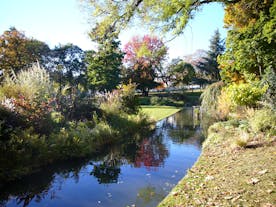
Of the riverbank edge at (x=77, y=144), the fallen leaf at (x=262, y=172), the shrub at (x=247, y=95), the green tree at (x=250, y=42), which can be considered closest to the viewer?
the fallen leaf at (x=262, y=172)

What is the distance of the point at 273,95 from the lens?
25.6 feet

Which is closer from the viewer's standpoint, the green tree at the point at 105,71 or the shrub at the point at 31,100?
the shrub at the point at 31,100

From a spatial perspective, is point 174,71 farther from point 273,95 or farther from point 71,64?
point 273,95

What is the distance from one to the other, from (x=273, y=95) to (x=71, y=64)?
3302cm

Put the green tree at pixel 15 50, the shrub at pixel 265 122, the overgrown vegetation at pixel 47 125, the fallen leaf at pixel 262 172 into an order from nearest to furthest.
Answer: the fallen leaf at pixel 262 172 → the overgrown vegetation at pixel 47 125 → the shrub at pixel 265 122 → the green tree at pixel 15 50

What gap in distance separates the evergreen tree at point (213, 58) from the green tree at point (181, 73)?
4.04 metres

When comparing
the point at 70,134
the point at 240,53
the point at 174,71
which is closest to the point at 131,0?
the point at 70,134

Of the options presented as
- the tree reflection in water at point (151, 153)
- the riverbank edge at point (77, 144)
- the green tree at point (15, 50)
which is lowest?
the tree reflection in water at point (151, 153)

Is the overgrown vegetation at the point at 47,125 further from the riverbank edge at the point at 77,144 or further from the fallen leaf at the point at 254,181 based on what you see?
the fallen leaf at the point at 254,181

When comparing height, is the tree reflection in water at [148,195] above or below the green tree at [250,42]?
below

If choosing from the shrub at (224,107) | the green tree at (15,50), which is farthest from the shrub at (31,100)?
the green tree at (15,50)

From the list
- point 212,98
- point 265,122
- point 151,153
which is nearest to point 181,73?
point 212,98

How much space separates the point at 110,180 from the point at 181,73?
105 feet

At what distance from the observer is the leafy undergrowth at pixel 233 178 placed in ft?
12.6
